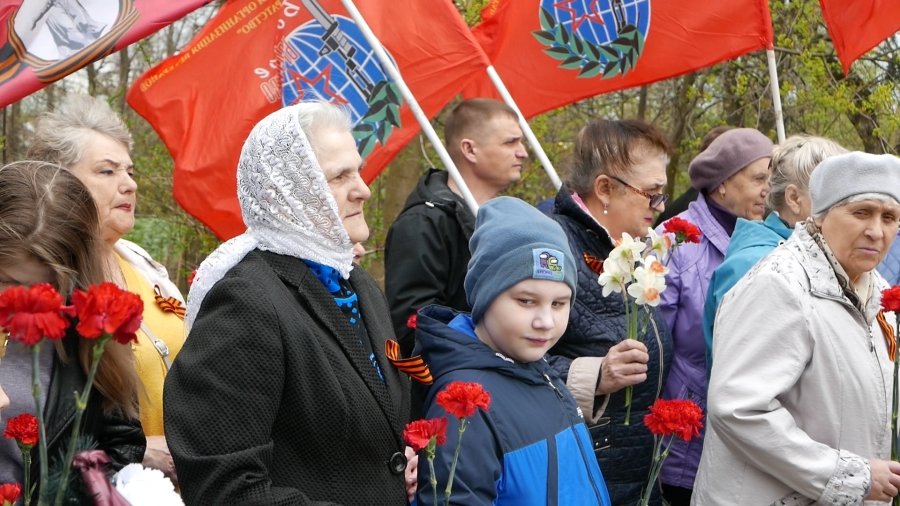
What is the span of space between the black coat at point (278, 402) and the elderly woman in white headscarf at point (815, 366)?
1122 millimetres

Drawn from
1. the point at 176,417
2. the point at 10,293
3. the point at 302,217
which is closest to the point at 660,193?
the point at 302,217

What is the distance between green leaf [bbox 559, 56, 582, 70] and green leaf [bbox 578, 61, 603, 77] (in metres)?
0.03

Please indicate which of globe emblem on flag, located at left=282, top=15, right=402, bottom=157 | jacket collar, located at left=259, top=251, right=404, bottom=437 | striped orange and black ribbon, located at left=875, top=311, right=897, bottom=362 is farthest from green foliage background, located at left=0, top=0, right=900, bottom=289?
jacket collar, located at left=259, top=251, right=404, bottom=437

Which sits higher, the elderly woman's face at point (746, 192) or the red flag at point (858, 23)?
the red flag at point (858, 23)

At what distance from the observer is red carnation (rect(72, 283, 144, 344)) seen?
1.94 metres

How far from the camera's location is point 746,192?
5020 mm

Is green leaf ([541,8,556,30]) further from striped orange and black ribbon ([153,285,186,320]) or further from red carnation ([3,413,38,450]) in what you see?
red carnation ([3,413,38,450])

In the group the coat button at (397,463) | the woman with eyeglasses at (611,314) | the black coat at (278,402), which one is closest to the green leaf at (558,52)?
the woman with eyeglasses at (611,314)

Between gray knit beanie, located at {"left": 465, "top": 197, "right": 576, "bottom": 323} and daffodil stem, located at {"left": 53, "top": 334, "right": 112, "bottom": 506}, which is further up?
daffodil stem, located at {"left": 53, "top": 334, "right": 112, "bottom": 506}

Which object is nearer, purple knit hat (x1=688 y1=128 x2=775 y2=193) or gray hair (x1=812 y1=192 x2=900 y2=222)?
gray hair (x1=812 y1=192 x2=900 y2=222)

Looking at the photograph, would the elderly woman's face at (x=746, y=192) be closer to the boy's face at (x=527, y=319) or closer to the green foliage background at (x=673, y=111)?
the boy's face at (x=527, y=319)

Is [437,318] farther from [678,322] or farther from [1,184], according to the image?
[678,322]

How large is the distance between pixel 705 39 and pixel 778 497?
9.98ft

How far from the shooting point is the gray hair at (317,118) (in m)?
2.79
